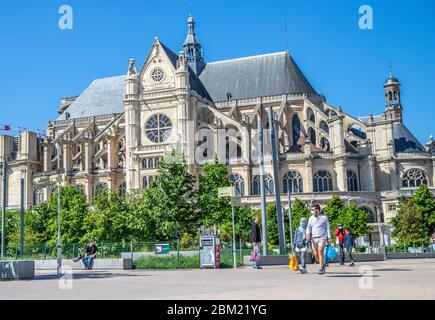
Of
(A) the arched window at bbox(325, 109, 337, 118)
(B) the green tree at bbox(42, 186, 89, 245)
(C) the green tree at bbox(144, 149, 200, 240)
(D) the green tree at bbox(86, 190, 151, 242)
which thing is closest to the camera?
(C) the green tree at bbox(144, 149, 200, 240)

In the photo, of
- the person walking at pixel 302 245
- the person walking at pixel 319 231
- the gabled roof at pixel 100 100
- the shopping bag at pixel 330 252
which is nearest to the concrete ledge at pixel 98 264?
the person walking at pixel 302 245

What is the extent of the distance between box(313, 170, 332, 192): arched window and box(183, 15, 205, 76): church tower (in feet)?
84.8

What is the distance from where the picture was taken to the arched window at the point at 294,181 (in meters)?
64.7

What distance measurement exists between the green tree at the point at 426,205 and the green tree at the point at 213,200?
71.0 ft

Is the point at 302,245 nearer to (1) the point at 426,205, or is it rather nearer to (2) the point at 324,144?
(1) the point at 426,205

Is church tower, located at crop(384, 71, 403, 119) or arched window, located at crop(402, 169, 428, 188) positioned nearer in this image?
arched window, located at crop(402, 169, 428, 188)

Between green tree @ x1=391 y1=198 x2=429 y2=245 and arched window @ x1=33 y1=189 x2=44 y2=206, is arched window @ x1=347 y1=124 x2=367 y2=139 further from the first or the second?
arched window @ x1=33 y1=189 x2=44 y2=206

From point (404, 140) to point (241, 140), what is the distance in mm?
20071

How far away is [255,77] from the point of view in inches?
3044

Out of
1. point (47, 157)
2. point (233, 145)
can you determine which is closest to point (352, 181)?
point (233, 145)

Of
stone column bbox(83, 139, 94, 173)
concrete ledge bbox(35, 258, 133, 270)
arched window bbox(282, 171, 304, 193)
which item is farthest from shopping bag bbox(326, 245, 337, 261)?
stone column bbox(83, 139, 94, 173)

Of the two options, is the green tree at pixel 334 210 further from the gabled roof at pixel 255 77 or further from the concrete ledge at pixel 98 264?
the concrete ledge at pixel 98 264

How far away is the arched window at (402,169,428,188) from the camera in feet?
219
